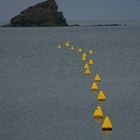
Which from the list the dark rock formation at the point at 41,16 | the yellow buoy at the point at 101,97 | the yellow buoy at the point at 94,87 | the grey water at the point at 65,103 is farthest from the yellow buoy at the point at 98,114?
the dark rock formation at the point at 41,16

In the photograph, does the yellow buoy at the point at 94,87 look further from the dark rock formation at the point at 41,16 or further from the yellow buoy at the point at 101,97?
the dark rock formation at the point at 41,16

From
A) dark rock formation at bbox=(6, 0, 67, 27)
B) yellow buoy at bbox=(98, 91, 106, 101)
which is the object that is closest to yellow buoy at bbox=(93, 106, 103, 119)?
yellow buoy at bbox=(98, 91, 106, 101)

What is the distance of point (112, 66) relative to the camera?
153 feet

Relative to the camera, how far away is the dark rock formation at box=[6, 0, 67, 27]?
152500 millimetres

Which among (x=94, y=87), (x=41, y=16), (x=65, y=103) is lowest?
(x=65, y=103)

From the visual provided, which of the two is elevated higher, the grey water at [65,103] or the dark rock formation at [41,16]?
the dark rock formation at [41,16]

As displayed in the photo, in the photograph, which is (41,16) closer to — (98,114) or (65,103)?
(65,103)

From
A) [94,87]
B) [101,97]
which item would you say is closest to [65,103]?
[101,97]

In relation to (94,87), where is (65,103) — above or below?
below

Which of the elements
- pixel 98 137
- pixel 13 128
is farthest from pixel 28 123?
pixel 98 137

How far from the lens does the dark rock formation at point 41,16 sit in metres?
152

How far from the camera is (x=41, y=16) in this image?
155 metres

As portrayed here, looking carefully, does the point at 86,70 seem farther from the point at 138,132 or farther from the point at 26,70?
the point at 138,132

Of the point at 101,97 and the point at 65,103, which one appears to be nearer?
the point at 65,103
